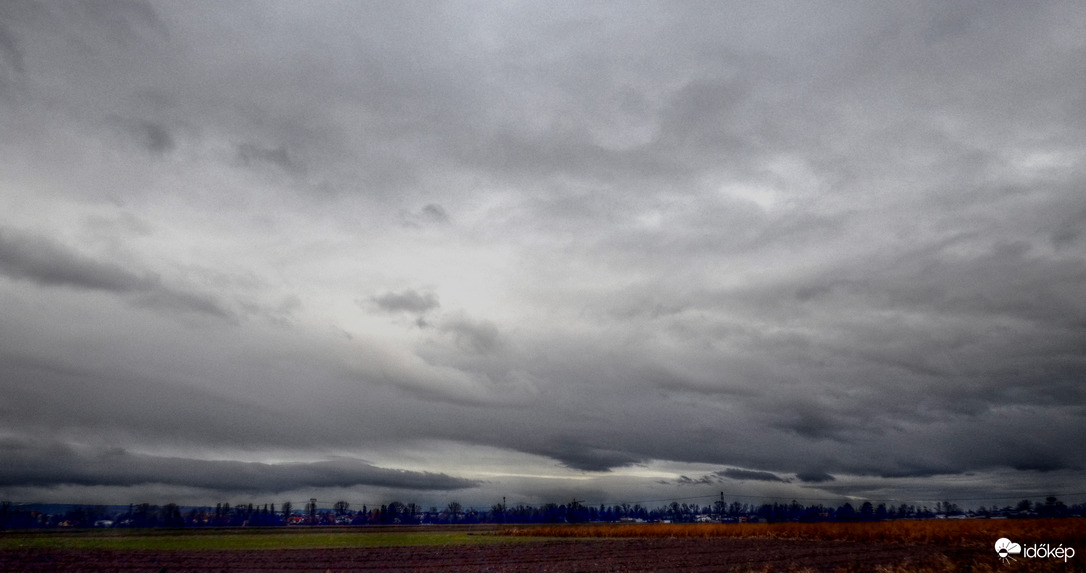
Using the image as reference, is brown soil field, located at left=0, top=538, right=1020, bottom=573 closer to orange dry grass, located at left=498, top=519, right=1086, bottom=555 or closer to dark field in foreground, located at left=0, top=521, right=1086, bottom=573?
dark field in foreground, located at left=0, top=521, right=1086, bottom=573

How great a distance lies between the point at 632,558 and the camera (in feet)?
188

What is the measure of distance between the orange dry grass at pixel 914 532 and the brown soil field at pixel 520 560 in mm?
4464

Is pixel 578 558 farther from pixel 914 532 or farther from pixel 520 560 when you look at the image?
pixel 914 532

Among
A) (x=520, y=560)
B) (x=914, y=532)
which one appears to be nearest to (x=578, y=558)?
(x=520, y=560)

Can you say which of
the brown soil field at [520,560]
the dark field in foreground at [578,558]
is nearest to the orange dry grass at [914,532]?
the dark field in foreground at [578,558]

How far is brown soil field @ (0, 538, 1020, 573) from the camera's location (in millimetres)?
47312

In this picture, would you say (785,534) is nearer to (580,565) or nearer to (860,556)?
(860,556)

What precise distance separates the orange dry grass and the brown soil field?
446 centimetres

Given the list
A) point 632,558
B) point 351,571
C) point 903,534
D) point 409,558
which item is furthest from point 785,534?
point 351,571

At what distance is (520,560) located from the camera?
185 ft

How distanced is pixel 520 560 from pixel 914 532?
48.7 meters

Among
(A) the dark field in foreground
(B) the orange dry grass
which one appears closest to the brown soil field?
(A) the dark field in foreground

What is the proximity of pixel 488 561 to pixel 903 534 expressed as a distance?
170ft

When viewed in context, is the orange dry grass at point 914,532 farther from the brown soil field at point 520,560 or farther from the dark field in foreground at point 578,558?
the brown soil field at point 520,560
